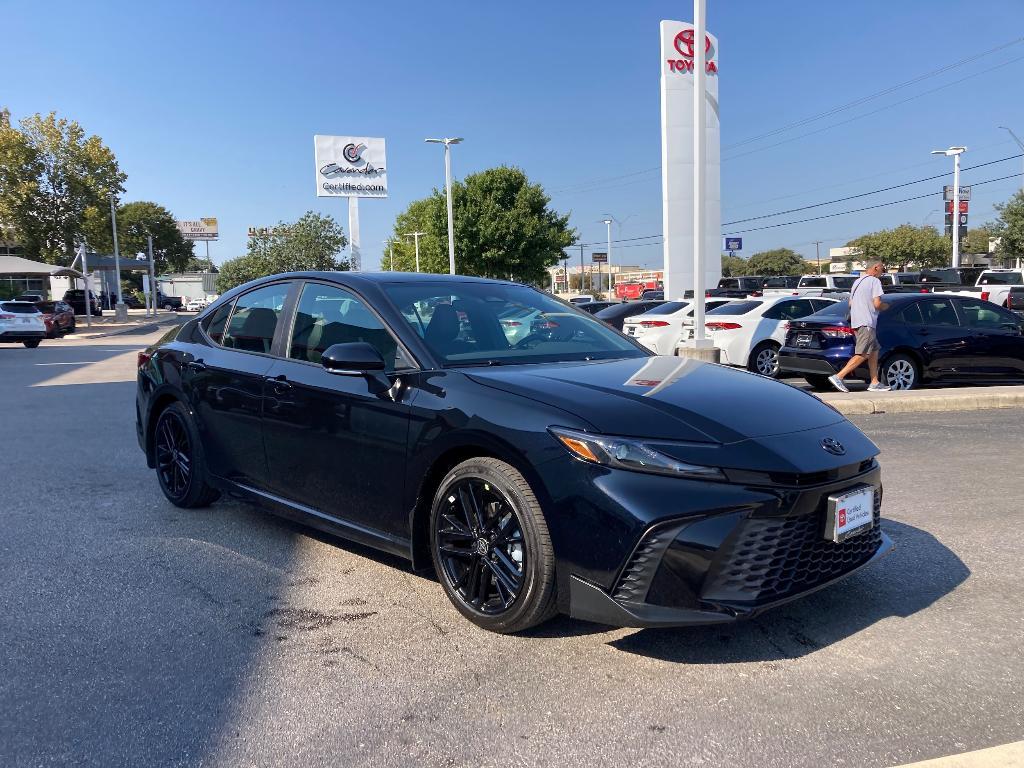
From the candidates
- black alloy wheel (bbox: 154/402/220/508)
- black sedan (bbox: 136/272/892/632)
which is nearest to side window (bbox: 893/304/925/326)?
black sedan (bbox: 136/272/892/632)

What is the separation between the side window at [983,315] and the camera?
1152cm

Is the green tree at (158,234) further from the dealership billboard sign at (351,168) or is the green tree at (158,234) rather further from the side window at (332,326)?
the side window at (332,326)

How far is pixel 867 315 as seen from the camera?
34.3 ft

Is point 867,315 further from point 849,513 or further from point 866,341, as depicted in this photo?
point 849,513

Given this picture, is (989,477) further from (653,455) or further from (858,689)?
(653,455)

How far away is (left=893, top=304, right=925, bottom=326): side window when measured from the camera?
448 inches

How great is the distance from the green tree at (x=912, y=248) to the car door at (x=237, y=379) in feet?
247

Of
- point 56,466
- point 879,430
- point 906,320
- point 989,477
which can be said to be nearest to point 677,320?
point 906,320

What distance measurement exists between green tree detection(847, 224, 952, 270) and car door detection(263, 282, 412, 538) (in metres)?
75.6

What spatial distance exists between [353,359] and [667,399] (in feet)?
4.67

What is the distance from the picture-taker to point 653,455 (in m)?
3.04

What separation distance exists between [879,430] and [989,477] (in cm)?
217

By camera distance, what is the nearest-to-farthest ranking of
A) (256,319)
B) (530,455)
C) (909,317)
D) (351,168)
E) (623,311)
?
(530,455)
(256,319)
(909,317)
(623,311)
(351,168)

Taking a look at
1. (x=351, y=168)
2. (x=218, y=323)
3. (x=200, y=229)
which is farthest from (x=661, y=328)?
(x=200, y=229)
